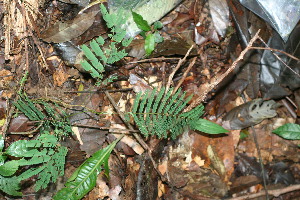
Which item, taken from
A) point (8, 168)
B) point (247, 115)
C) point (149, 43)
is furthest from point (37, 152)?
point (247, 115)

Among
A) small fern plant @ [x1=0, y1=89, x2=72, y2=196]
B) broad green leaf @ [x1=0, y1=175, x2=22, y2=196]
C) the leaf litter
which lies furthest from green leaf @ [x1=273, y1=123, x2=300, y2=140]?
broad green leaf @ [x1=0, y1=175, x2=22, y2=196]

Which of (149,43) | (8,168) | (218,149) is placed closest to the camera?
(8,168)

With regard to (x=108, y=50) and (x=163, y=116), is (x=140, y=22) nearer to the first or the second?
(x=108, y=50)

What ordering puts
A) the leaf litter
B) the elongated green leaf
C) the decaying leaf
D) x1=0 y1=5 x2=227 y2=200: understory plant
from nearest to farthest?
x1=0 y1=5 x2=227 y2=200: understory plant → the elongated green leaf → the leaf litter → the decaying leaf

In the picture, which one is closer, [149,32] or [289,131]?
[149,32]

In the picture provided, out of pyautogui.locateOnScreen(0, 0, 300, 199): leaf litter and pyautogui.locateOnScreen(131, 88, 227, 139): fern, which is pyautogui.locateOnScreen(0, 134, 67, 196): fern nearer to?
pyautogui.locateOnScreen(0, 0, 300, 199): leaf litter

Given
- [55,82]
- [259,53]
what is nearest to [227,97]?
[259,53]

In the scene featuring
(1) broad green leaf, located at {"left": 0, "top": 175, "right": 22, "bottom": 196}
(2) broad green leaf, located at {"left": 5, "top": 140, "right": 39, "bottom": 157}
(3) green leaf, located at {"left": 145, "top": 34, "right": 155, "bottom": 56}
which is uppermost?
(3) green leaf, located at {"left": 145, "top": 34, "right": 155, "bottom": 56}
